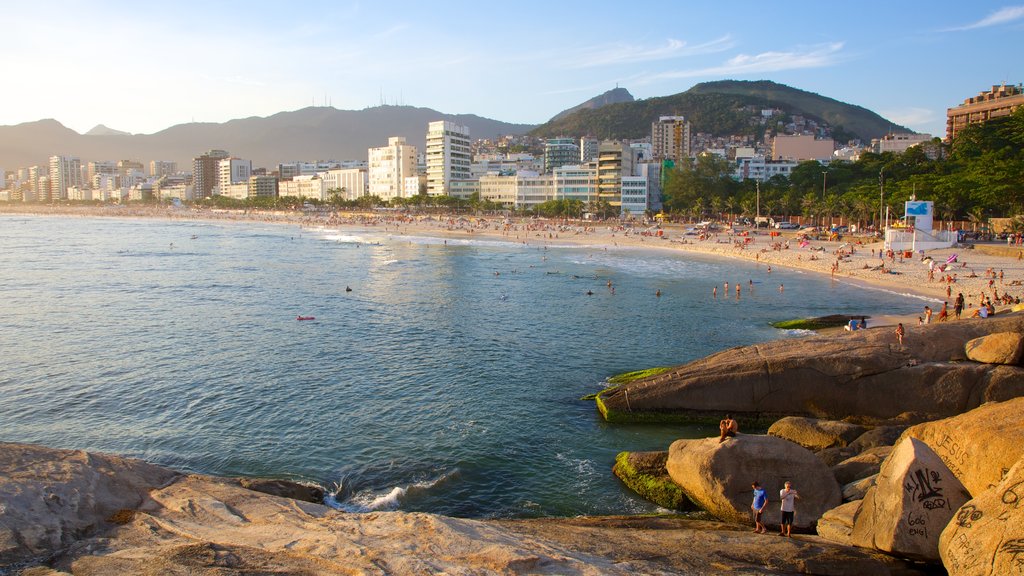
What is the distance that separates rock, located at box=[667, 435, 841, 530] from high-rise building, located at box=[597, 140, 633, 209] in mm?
114844

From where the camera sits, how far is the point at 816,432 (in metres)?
15.4

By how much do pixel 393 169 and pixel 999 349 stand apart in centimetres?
16983

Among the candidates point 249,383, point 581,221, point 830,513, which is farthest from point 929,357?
point 581,221

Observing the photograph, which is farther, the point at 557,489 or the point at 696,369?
the point at 696,369

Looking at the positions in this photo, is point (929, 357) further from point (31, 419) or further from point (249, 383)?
point (31, 419)

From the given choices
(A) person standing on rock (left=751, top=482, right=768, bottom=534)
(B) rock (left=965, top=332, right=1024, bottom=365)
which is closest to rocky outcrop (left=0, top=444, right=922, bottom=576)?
(A) person standing on rock (left=751, top=482, right=768, bottom=534)

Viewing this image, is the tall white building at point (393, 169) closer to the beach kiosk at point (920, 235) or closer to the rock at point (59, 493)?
the beach kiosk at point (920, 235)

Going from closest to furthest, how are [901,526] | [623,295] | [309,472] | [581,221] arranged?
[901,526] → [309,472] → [623,295] → [581,221]

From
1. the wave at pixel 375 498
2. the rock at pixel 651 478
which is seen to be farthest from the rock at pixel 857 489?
the wave at pixel 375 498

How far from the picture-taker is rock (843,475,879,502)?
12086 millimetres

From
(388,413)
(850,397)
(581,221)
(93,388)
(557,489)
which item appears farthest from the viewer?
(581,221)

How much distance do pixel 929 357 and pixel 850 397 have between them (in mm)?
2597

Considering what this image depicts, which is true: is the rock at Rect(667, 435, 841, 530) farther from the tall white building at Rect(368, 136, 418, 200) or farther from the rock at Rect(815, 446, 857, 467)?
the tall white building at Rect(368, 136, 418, 200)

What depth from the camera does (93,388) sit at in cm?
2206
